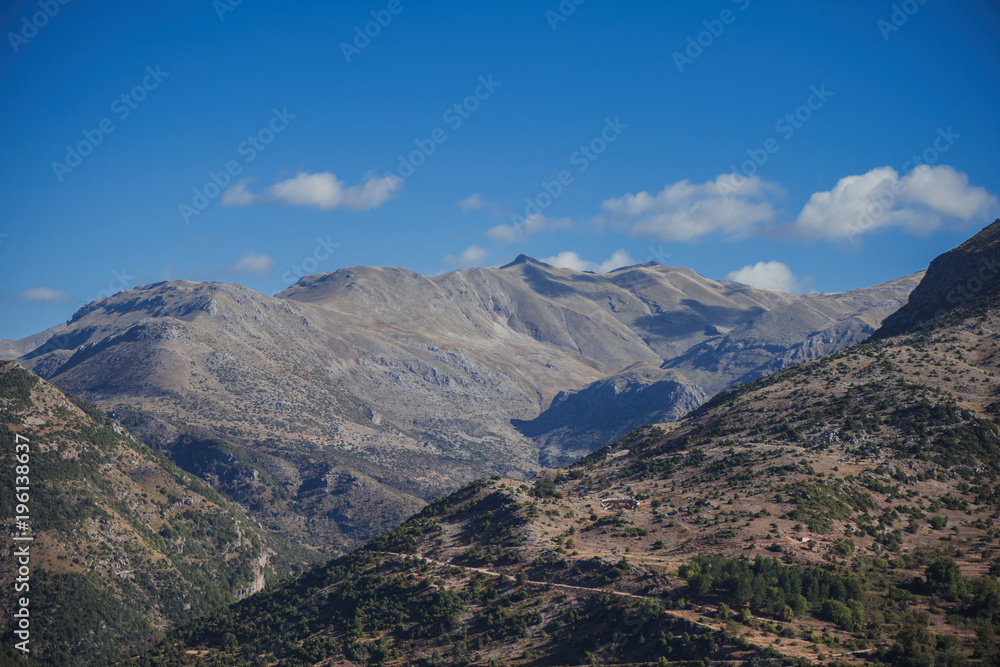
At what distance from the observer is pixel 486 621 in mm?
112562

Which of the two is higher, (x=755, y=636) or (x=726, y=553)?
(x=726, y=553)

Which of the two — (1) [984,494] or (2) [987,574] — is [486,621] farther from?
(1) [984,494]

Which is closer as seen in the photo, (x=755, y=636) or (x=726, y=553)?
(x=755, y=636)

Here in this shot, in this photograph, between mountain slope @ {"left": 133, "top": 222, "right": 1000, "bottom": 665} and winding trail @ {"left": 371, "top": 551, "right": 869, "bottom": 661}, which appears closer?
winding trail @ {"left": 371, "top": 551, "right": 869, "bottom": 661}

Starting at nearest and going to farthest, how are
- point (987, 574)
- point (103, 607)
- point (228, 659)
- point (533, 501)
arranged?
point (987, 574) < point (228, 659) < point (533, 501) < point (103, 607)

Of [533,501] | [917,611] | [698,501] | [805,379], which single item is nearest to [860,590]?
[917,611]

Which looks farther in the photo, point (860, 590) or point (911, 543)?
point (911, 543)

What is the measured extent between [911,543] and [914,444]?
89.4ft

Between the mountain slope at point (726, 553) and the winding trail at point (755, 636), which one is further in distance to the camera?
the mountain slope at point (726, 553)

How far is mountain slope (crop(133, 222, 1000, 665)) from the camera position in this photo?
9675 cm

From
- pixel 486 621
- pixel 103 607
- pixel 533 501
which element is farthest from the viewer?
pixel 103 607

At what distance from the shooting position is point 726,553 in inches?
4469

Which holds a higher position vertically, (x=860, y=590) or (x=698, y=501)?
(x=698, y=501)

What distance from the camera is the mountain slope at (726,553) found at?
96.8 meters
